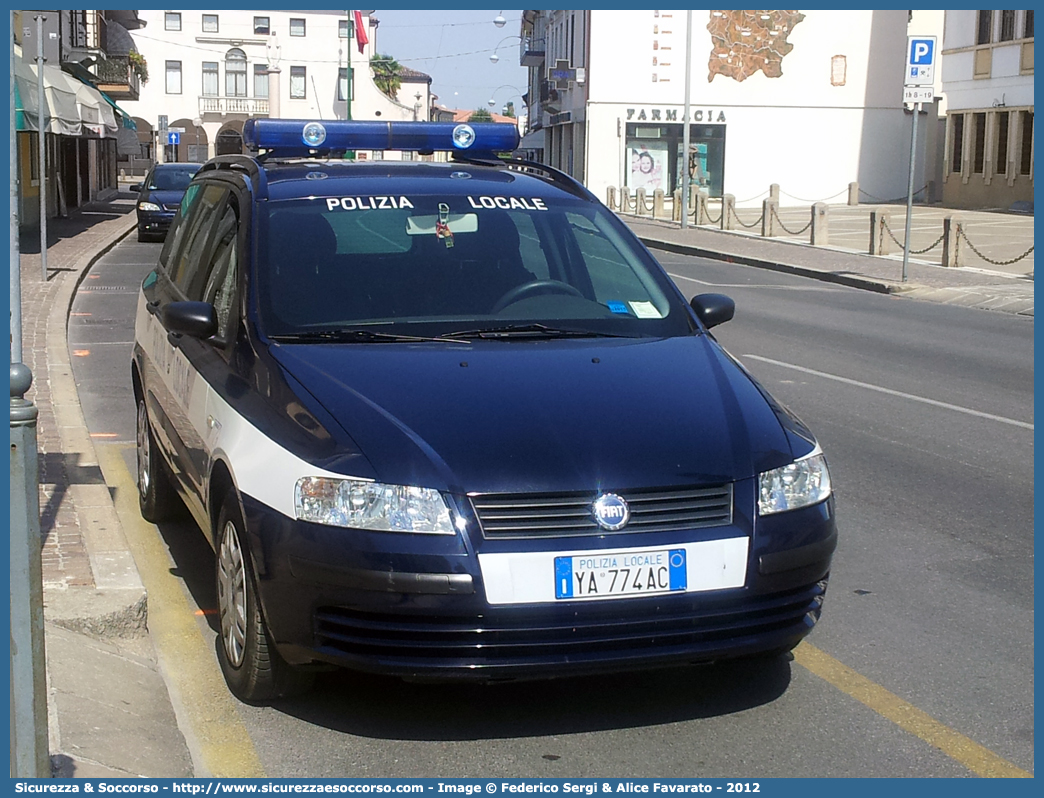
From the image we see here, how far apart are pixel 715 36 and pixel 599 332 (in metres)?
52.1

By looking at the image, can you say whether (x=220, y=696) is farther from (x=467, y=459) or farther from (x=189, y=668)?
(x=467, y=459)

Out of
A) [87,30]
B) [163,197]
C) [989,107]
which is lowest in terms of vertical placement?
[163,197]

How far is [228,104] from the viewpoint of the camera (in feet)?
265

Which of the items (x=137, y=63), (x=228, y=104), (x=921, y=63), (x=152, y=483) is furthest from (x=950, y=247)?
(x=228, y=104)

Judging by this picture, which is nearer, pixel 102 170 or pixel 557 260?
pixel 557 260

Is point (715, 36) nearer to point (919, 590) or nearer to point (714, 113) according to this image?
point (714, 113)

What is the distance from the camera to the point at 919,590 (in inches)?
218

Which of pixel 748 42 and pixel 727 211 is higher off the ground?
pixel 748 42

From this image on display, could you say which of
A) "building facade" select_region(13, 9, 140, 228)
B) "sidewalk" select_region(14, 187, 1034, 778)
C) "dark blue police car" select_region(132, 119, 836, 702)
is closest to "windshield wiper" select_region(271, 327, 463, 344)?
"dark blue police car" select_region(132, 119, 836, 702)

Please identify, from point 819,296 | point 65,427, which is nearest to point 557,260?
point 65,427

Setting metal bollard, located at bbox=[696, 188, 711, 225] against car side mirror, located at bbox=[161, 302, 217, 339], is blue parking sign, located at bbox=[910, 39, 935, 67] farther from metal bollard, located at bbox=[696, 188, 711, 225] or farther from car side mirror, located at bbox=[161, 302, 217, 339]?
metal bollard, located at bbox=[696, 188, 711, 225]

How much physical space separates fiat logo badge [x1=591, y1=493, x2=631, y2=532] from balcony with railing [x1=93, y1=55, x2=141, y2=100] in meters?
45.6

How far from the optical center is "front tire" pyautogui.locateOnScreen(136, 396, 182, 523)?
20.7 ft

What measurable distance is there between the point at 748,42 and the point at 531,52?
86.8 ft
